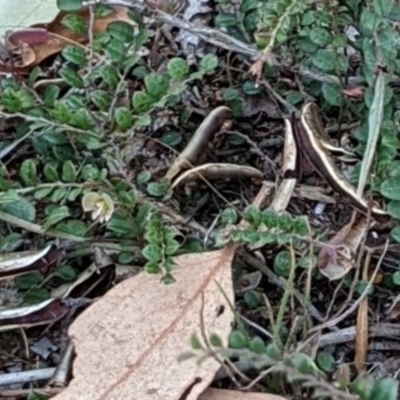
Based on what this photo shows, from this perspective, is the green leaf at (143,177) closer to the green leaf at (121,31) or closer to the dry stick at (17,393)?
the green leaf at (121,31)

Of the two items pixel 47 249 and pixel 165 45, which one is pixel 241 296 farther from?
pixel 165 45

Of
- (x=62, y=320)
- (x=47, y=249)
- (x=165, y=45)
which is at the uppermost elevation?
(x=165, y=45)

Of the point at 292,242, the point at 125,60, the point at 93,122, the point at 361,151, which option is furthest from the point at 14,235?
the point at 361,151

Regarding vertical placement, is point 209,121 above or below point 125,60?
below

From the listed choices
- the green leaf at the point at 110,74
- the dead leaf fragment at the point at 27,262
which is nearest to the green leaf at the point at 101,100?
the green leaf at the point at 110,74

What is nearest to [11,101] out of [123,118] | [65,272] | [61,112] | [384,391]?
[61,112]

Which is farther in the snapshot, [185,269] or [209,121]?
[209,121]
